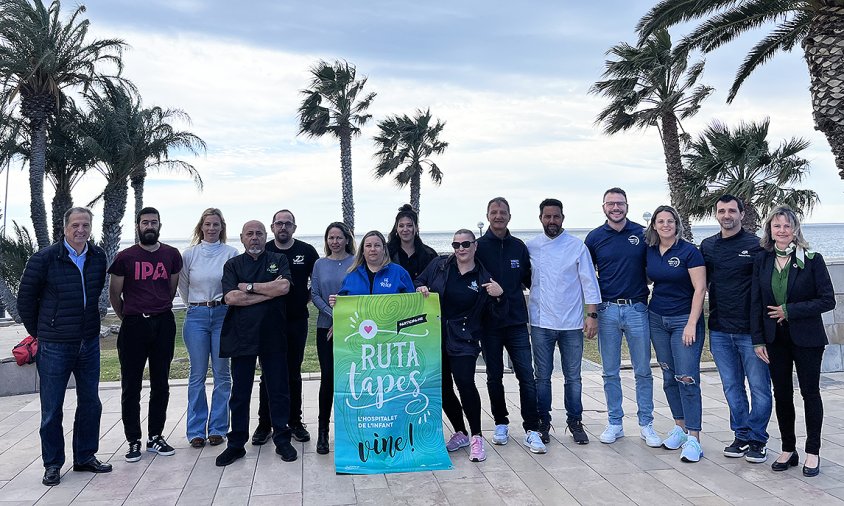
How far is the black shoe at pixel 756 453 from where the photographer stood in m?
4.84

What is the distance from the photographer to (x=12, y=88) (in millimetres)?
19562

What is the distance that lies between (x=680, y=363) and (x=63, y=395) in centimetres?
492

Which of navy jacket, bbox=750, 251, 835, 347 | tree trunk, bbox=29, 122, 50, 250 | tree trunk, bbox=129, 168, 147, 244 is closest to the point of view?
navy jacket, bbox=750, 251, 835, 347

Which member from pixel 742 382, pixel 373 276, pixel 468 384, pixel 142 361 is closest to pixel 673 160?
pixel 742 382

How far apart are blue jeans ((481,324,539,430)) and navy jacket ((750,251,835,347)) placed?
1.77 m

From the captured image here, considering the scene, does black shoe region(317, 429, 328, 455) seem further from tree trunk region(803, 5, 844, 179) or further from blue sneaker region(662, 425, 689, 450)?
tree trunk region(803, 5, 844, 179)

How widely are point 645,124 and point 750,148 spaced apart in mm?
3223

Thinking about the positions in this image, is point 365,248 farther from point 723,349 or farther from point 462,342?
point 723,349

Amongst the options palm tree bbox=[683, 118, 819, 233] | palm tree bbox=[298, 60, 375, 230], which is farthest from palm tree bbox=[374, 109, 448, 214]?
palm tree bbox=[683, 118, 819, 233]

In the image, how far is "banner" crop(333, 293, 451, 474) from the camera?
495 centimetres

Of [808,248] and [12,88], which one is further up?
[12,88]

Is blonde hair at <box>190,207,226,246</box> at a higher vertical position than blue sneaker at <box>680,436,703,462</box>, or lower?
higher

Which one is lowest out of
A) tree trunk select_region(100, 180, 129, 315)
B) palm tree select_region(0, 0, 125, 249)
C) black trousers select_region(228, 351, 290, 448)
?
black trousers select_region(228, 351, 290, 448)

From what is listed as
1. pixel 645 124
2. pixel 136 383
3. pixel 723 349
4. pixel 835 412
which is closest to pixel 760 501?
pixel 723 349
